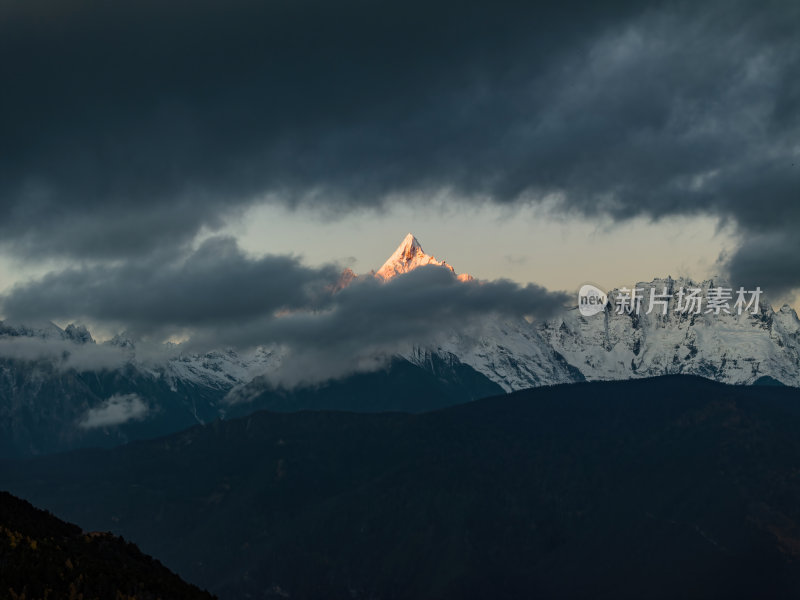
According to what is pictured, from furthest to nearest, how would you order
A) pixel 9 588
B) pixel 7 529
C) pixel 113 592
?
pixel 7 529
pixel 113 592
pixel 9 588

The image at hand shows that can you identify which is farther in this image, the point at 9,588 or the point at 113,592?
the point at 113,592

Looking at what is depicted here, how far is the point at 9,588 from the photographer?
534ft

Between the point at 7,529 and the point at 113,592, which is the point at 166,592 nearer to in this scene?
the point at 113,592

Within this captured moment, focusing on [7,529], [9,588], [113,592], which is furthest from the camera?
[7,529]

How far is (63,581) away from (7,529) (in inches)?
1005

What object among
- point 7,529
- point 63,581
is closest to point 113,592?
point 63,581

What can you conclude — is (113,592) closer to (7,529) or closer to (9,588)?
(9,588)

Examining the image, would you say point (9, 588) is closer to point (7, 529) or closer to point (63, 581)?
point (63, 581)

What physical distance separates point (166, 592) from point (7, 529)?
32814mm

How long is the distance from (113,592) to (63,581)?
8179 millimetres

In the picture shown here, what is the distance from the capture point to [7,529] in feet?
633

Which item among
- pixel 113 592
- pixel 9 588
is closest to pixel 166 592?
pixel 113 592

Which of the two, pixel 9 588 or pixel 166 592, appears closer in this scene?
pixel 9 588

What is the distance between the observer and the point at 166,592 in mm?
183375
